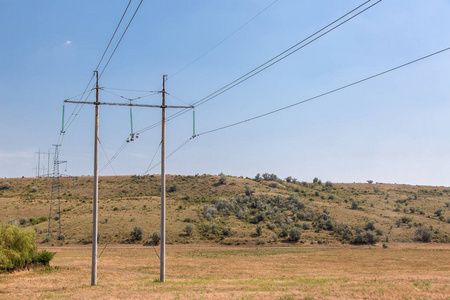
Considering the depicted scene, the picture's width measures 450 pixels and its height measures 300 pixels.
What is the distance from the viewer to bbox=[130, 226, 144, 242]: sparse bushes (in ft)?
271

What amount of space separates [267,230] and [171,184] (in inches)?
2577

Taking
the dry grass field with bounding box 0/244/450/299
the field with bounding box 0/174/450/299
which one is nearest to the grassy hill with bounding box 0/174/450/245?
the field with bounding box 0/174/450/299

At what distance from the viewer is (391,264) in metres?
51.4

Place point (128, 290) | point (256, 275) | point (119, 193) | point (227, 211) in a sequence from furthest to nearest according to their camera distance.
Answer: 1. point (119, 193)
2. point (227, 211)
3. point (256, 275)
4. point (128, 290)

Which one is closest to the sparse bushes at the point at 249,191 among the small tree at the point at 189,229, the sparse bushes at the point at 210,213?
the sparse bushes at the point at 210,213

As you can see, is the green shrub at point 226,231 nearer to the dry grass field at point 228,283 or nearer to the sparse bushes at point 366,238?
the sparse bushes at point 366,238

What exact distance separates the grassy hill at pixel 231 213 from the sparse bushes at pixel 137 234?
37.6 inches

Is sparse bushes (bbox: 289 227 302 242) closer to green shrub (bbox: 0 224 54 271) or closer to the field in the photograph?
the field

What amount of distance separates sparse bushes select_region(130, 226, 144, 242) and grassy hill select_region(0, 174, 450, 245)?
0.95m

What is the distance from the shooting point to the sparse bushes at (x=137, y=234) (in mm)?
82688

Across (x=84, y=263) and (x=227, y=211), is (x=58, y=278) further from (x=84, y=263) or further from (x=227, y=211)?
(x=227, y=211)

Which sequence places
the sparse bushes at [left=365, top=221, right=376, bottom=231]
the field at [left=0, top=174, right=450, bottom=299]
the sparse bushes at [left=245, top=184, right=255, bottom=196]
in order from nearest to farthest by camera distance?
the field at [left=0, top=174, right=450, bottom=299], the sparse bushes at [left=365, top=221, right=376, bottom=231], the sparse bushes at [left=245, top=184, right=255, bottom=196]

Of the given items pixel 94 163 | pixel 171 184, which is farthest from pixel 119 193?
pixel 94 163

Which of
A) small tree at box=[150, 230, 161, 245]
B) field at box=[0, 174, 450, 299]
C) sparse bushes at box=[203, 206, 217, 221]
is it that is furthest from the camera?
sparse bushes at box=[203, 206, 217, 221]
